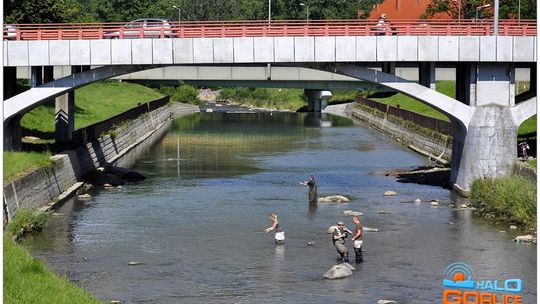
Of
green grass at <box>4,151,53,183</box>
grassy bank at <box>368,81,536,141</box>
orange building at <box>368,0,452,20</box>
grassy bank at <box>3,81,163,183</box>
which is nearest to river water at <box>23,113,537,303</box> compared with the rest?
green grass at <box>4,151,53,183</box>

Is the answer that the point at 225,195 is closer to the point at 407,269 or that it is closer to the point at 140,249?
the point at 140,249

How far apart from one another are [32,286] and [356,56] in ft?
98.6

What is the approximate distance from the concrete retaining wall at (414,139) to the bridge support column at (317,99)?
14.3 m

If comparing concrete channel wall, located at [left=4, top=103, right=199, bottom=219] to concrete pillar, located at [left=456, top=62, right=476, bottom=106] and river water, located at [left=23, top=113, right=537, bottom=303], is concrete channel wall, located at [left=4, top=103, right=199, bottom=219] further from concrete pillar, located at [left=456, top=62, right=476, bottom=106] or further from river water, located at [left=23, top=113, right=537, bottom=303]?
concrete pillar, located at [left=456, top=62, right=476, bottom=106]

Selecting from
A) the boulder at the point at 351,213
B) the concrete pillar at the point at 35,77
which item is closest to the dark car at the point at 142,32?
the concrete pillar at the point at 35,77

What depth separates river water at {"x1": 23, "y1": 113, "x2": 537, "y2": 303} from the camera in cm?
3325

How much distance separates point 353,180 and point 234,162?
13.8 metres

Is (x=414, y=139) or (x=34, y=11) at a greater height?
(x=34, y=11)

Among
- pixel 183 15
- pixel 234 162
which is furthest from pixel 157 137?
pixel 183 15

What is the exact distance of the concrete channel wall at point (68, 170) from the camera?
4469 centimetres

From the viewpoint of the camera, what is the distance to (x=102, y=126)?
75.9 m

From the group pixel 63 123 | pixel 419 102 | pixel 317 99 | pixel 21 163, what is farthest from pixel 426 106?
pixel 21 163

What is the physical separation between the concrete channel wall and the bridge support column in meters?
46.2

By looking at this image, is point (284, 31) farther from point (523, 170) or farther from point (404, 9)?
point (404, 9)
